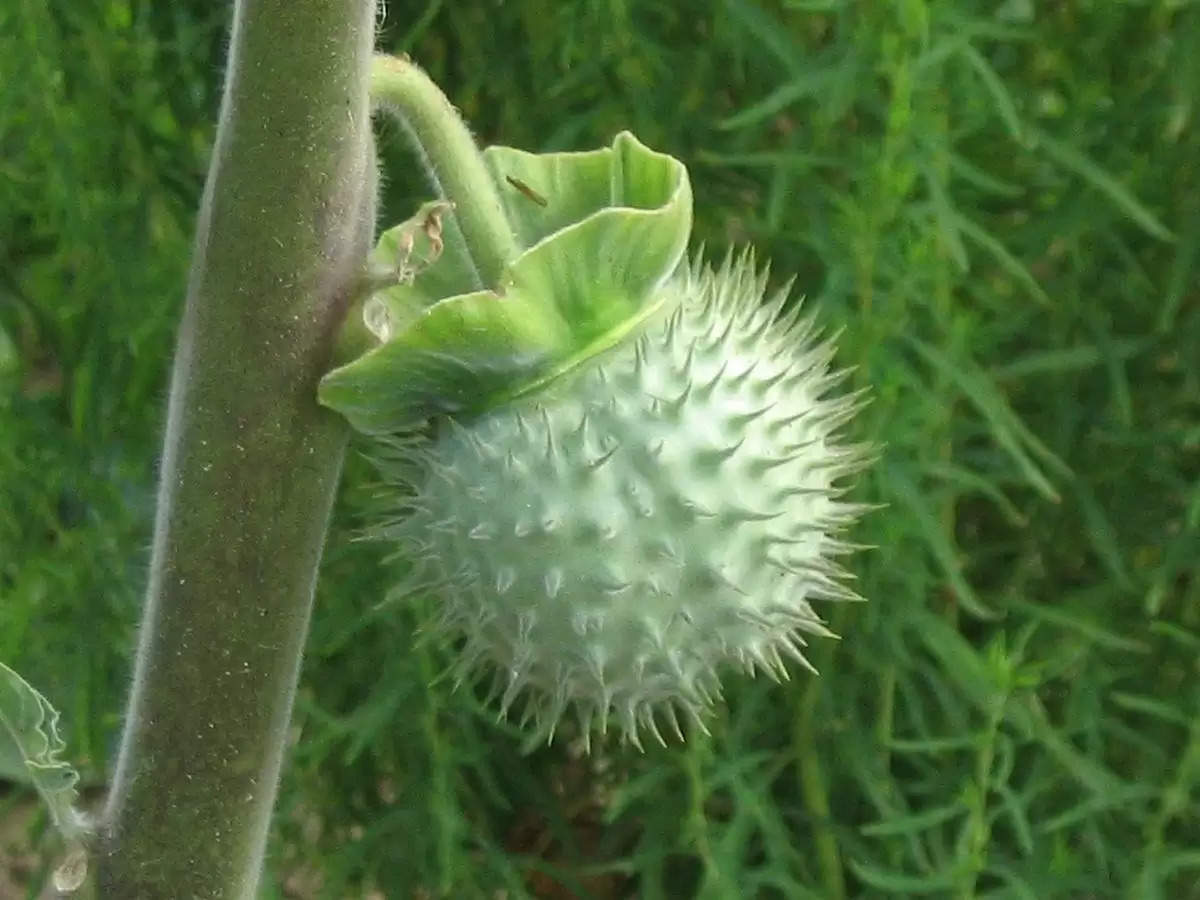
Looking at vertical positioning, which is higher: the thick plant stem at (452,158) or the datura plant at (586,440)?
the thick plant stem at (452,158)

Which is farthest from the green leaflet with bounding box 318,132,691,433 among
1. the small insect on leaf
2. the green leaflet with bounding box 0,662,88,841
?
the green leaflet with bounding box 0,662,88,841

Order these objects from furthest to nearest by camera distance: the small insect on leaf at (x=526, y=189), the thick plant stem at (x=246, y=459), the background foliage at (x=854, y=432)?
the background foliage at (x=854, y=432)
the small insect on leaf at (x=526, y=189)
the thick plant stem at (x=246, y=459)

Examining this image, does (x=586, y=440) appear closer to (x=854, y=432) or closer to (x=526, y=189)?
(x=526, y=189)

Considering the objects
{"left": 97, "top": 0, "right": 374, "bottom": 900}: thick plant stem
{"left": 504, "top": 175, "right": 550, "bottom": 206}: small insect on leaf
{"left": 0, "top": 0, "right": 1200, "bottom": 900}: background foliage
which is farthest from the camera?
{"left": 0, "top": 0, "right": 1200, "bottom": 900}: background foliage

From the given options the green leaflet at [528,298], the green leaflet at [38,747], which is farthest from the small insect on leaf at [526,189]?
the green leaflet at [38,747]

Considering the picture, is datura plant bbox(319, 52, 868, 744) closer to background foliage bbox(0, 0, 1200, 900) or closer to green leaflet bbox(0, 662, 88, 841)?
green leaflet bbox(0, 662, 88, 841)

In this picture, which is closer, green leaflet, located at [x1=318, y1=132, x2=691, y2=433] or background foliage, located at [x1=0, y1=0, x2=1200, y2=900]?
green leaflet, located at [x1=318, y1=132, x2=691, y2=433]

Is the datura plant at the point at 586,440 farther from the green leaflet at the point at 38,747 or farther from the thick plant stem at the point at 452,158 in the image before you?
the green leaflet at the point at 38,747
